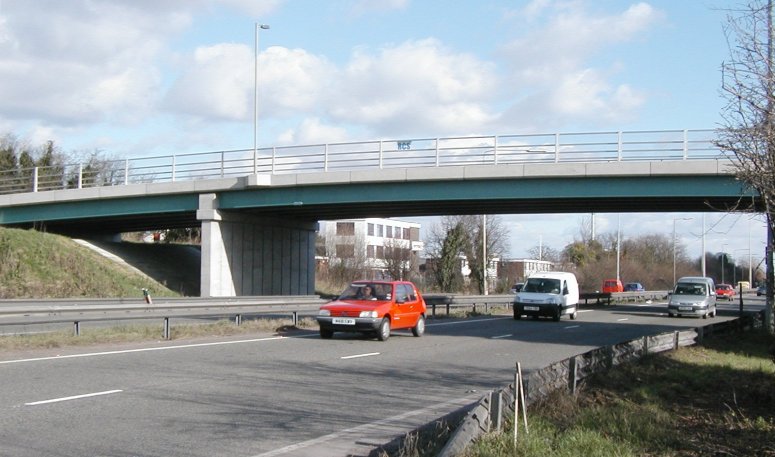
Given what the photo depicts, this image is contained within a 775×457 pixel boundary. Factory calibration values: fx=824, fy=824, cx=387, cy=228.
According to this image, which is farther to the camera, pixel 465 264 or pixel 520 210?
pixel 465 264

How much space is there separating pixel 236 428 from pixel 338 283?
2319 inches

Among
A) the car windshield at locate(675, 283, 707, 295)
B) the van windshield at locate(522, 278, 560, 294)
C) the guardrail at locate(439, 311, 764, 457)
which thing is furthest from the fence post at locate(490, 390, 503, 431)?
the car windshield at locate(675, 283, 707, 295)

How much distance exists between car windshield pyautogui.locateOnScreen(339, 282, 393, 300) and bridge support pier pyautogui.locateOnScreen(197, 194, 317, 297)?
61.5ft

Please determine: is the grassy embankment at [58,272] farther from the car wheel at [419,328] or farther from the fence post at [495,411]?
the fence post at [495,411]

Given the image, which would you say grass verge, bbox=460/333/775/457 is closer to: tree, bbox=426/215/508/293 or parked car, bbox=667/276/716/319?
parked car, bbox=667/276/716/319

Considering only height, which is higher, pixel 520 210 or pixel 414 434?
pixel 520 210

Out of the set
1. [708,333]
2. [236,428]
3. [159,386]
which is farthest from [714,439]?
[708,333]

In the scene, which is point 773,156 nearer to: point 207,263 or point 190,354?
point 190,354

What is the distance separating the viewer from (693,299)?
38156mm

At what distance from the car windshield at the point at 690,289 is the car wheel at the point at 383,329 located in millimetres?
23098

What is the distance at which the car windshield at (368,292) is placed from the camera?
69.9 ft

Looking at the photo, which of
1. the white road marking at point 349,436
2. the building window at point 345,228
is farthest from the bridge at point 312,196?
the building window at point 345,228

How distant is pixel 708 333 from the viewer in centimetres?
2086

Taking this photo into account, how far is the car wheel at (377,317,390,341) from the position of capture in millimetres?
20312
